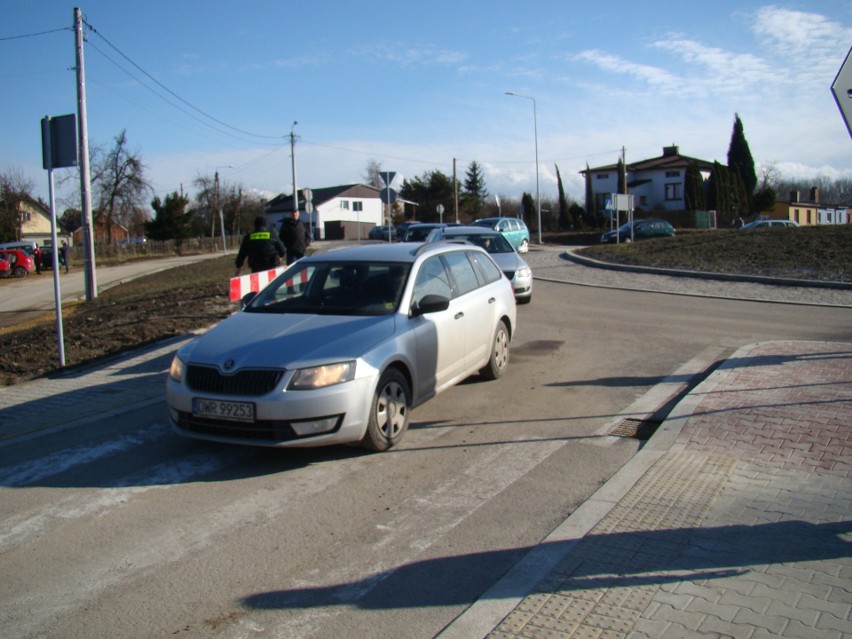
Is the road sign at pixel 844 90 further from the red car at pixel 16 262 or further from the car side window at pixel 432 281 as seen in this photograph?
the red car at pixel 16 262

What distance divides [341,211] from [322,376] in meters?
88.2

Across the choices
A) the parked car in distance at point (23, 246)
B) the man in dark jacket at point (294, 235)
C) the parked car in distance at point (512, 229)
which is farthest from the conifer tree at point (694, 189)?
the man in dark jacket at point (294, 235)

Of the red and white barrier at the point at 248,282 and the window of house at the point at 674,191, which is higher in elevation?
the window of house at the point at 674,191

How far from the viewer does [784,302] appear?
16.3 m

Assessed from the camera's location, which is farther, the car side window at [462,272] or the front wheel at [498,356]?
the front wheel at [498,356]

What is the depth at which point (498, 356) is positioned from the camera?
8.88m

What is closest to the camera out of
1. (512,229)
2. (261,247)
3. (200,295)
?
(261,247)

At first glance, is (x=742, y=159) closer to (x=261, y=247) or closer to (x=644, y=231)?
(x=644, y=231)

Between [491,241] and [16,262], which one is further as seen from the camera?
[16,262]

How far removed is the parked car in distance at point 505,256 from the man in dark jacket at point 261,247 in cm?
327

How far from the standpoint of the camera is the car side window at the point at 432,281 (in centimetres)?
712

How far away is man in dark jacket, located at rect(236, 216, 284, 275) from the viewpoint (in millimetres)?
12617

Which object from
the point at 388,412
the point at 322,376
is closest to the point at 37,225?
the point at 388,412

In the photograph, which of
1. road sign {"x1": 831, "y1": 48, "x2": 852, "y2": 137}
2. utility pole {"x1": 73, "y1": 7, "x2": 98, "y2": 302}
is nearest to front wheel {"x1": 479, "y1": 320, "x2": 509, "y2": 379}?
road sign {"x1": 831, "y1": 48, "x2": 852, "y2": 137}
